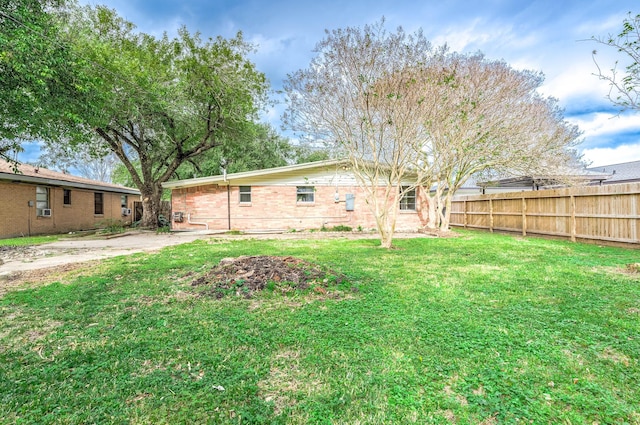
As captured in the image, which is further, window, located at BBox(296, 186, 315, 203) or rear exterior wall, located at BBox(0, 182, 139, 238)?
window, located at BBox(296, 186, 315, 203)

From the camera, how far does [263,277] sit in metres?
4.69

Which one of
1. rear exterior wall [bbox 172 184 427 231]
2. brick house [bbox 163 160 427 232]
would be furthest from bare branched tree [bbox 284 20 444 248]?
rear exterior wall [bbox 172 184 427 231]

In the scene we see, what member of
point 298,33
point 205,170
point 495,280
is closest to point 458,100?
point 298,33

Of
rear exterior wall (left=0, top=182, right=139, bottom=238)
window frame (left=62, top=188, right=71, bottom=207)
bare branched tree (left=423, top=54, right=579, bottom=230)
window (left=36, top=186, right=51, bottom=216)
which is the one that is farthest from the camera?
window frame (left=62, top=188, right=71, bottom=207)

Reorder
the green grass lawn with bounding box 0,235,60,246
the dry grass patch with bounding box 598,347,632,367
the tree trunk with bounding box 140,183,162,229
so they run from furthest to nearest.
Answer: the tree trunk with bounding box 140,183,162,229 < the green grass lawn with bounding box 0,235,60,246 < the dry grass patch with bounding box 598,347,632,367

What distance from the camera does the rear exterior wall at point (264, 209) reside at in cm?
1480

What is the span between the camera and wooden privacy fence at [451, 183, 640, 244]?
837cm

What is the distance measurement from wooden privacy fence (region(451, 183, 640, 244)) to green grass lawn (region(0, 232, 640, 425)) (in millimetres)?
5249

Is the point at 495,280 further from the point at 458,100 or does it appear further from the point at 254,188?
the point at 254,188

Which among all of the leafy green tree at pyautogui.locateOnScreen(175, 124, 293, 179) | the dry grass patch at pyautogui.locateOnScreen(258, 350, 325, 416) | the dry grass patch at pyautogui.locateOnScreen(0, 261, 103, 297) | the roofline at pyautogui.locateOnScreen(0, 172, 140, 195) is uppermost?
the leafy green tree at pyautogui.locateOnScreen(175, 124, 293, 179)

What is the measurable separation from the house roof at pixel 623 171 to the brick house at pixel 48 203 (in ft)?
97.0

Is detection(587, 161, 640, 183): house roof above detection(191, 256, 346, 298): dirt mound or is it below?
above

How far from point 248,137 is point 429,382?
632 inches

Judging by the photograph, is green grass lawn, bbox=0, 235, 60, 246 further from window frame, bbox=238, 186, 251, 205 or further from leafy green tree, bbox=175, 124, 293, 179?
leafy green tree, bbox=175, 124, 293, 179
